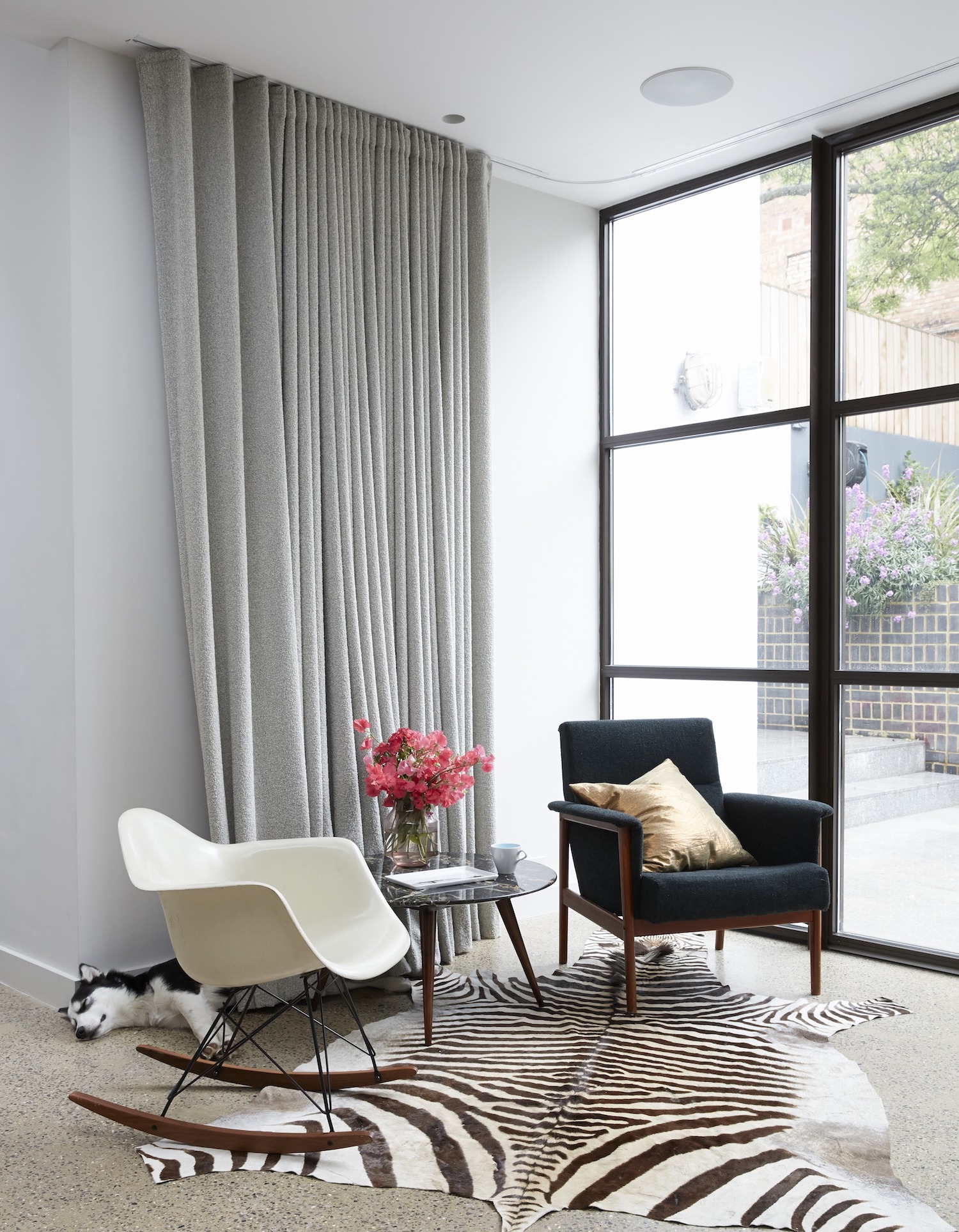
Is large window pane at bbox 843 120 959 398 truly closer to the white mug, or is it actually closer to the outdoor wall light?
the outdoor wall light

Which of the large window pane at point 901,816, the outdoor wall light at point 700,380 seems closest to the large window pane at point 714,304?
the outdoor wall light at point 700,380

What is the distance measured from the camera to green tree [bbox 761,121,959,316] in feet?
12.5

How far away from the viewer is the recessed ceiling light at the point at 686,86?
3.66 m

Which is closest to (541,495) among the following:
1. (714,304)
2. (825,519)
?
(714,304)

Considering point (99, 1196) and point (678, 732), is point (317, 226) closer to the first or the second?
point (678, 732)

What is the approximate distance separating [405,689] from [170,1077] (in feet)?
5.02

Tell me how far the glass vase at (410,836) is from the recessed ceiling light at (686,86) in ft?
8.38

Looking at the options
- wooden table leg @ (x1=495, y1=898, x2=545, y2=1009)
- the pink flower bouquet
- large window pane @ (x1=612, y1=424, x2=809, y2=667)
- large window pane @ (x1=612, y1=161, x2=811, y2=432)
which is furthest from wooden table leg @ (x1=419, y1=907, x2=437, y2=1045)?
large window pane @ (x1=612, y1=161, x2=811, y2=432)

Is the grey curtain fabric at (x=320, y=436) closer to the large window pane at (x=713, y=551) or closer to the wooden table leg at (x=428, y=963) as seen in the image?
the wooden table leg at (x=428, y=963)

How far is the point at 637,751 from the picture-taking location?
13.0ft

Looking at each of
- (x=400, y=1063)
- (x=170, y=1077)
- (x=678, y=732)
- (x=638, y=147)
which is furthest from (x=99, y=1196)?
(x=638, y=147)

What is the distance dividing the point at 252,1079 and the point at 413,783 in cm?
100

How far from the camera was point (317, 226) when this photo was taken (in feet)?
12.3

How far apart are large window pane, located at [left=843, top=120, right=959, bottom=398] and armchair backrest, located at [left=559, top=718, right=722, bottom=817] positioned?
1.42 metres
